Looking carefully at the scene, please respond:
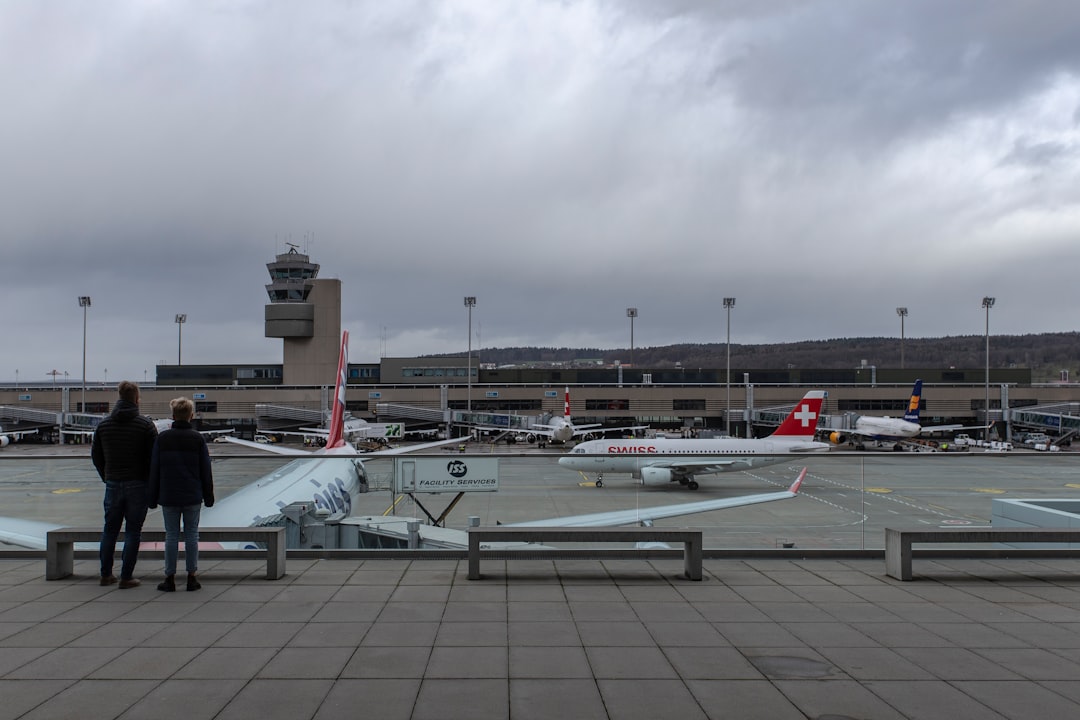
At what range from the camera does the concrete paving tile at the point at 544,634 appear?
711 centimetres

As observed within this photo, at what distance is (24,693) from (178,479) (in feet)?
9.80

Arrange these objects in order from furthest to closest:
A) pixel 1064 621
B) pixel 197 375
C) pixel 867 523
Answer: pixel 197 375 → pixel 867 523 → pixel 1064 621

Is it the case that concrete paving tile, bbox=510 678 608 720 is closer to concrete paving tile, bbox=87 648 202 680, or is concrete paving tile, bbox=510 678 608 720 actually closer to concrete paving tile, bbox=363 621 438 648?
concrete paving tile, bbox=363 621 438 648

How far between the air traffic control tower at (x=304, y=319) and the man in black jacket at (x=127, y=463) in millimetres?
98769

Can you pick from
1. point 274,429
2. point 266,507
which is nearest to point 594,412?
point 274,429

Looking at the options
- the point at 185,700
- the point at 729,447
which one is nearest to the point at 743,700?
the point at 185,700

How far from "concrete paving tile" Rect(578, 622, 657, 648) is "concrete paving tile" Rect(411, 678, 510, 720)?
53.7 inches

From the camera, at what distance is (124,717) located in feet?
17.6

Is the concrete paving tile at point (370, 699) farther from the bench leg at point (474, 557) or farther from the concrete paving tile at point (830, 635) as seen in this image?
the concrete paving tile at point (830, 635)

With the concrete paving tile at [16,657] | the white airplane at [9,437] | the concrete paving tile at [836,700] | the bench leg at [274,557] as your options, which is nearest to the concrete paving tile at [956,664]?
the concrete paving tile at [836,700]

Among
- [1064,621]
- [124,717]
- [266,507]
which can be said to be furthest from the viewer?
[266,507]

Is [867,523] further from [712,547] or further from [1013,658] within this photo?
[1013,658]

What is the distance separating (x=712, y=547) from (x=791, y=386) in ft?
306

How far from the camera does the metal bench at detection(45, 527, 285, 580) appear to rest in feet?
30.7
